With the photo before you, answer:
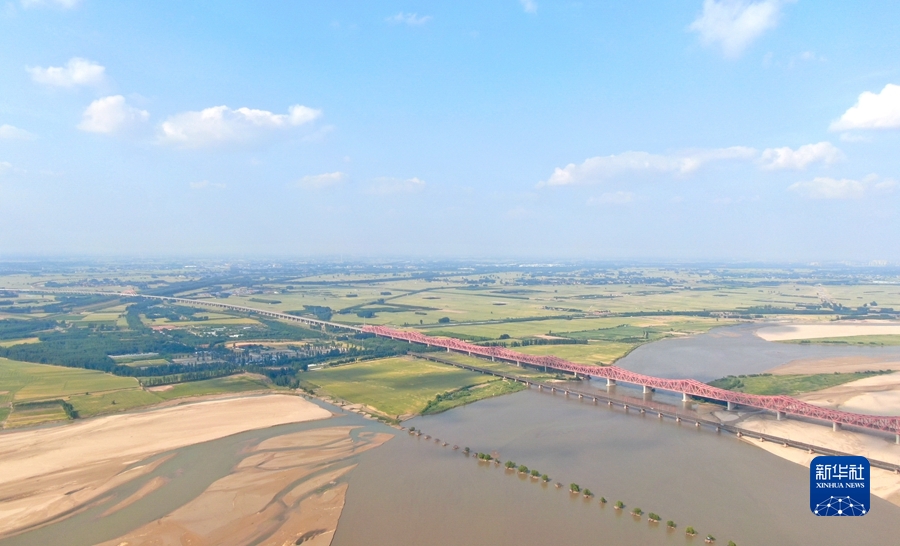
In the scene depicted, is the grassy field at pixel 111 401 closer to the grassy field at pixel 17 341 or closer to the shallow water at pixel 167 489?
the shallow water at pixel 167 489

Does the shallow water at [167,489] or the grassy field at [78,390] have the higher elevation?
the grassy field at [78,390]

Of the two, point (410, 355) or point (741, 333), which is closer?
point (410, 355)

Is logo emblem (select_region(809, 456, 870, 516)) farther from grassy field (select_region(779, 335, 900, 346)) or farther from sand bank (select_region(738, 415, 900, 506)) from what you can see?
grassy field (select_region(779, 335, 900, 346))

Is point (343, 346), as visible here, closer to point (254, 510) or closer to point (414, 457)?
point (414, 457)

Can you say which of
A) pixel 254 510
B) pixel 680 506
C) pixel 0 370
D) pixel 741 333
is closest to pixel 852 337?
pixel 741 333

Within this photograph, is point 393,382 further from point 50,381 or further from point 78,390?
point 50,381

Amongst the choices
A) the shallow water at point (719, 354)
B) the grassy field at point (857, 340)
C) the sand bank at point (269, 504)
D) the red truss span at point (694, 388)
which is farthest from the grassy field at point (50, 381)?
the grassy field at point (857, 340)
